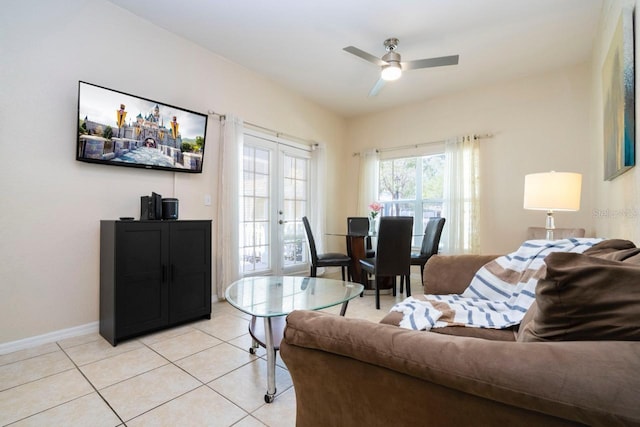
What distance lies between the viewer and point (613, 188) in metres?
2.16

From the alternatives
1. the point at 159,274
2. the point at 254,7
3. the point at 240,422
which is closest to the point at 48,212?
the point at 159,274

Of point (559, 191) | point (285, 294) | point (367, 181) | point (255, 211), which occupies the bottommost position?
point (285, 294)

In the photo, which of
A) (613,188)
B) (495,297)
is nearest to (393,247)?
(495,297)

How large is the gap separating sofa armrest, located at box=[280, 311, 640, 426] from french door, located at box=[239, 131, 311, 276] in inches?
115

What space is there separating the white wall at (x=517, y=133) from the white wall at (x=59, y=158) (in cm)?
378

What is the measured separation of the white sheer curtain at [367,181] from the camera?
500 cm

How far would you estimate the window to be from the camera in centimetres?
451

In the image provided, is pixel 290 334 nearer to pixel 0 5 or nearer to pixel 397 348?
pixel 397 348

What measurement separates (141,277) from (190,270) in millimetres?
407

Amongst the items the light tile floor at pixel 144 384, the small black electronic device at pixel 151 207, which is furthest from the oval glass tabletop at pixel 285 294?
the small black electronic device at pixel 151 207

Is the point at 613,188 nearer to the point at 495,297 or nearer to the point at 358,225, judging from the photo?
the point at 495,297

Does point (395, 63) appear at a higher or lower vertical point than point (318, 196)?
higher

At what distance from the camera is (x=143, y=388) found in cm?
166

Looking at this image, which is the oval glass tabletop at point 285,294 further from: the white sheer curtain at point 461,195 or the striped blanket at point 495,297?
the white sheer curtain at point 461,195
